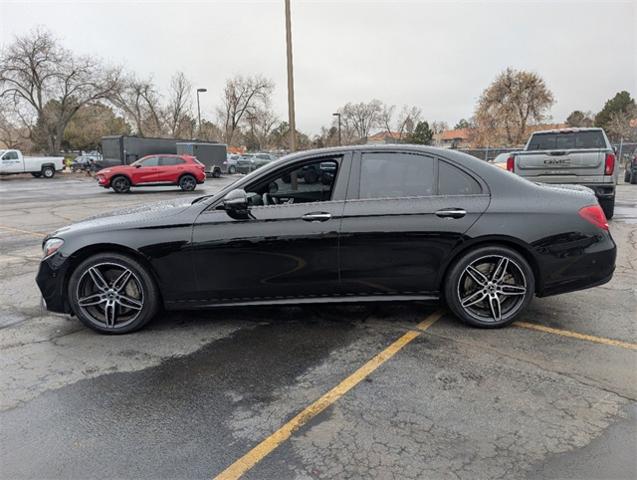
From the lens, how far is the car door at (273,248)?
12.7ft

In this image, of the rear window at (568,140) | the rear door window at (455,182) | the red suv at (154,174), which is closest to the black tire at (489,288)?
the rear door window at (455,182)

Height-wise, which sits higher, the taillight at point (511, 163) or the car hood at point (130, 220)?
the taillight at point (511, 163)

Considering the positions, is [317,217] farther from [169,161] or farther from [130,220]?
[169,161]

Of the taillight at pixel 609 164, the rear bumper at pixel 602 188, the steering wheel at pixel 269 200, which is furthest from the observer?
the rear bumper at pixel 602 188

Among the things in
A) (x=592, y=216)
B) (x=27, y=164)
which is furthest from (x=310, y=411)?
(x=27, y=164)

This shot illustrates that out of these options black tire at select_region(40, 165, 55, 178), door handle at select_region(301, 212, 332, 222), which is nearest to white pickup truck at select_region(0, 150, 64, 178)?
black tire at select_region(40, 165, 55, 178)

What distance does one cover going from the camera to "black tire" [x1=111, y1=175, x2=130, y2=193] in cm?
1964

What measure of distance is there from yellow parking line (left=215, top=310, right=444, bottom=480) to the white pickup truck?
3397cm

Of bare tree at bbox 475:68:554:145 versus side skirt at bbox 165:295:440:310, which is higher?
bare tree at bbox 475:68:554:145

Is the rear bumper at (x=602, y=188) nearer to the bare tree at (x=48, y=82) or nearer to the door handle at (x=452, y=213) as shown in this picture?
the door handle at (x=452, y=213)

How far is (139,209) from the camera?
173 inches

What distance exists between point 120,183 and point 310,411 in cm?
1938

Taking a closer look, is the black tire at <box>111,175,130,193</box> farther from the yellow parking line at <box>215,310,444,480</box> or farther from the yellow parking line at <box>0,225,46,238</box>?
the yellow parking line at <box>215,310,444,480</box>

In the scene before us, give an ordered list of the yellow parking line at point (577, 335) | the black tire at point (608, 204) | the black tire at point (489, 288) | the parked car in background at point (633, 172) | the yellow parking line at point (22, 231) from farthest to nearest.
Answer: the parked car in background at point (633, 172), the yellow parking line at point (22, 231), the black tire at point (608, 204), the black tire at point (489, 288), the yellow parking line at point (577, 335)
